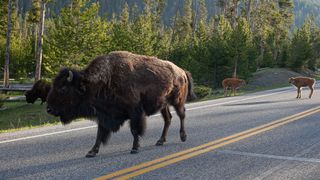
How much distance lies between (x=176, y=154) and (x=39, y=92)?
2030 cm

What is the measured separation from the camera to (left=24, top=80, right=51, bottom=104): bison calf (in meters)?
25.1

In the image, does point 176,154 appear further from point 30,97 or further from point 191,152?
point 30,97

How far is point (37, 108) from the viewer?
78.1 ft

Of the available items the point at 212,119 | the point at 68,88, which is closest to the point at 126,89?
the point at 68,88

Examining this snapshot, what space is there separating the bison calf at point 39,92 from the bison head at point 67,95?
1942 centimetres

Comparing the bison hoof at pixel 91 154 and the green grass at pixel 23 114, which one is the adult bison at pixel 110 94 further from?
the green grass at pixel 23 114

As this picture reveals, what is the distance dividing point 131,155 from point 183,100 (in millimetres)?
2018

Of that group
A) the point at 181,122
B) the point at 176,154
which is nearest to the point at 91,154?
the point at 176,154

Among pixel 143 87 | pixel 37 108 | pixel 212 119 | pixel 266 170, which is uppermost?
pixel 143 87

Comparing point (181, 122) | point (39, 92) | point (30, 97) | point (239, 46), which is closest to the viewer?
point (181, 122)

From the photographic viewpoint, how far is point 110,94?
641 centimetres

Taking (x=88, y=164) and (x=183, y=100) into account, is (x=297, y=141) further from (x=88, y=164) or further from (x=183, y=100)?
(x=88, y=164)

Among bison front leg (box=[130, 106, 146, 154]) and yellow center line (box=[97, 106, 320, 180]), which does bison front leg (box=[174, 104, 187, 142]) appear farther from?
bison front leg (box=[130, 106, 146, 154])

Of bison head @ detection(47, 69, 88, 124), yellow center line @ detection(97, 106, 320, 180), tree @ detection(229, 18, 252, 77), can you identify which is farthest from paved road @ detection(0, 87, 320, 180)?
tree @ detection(229, 18, 252, 77)
